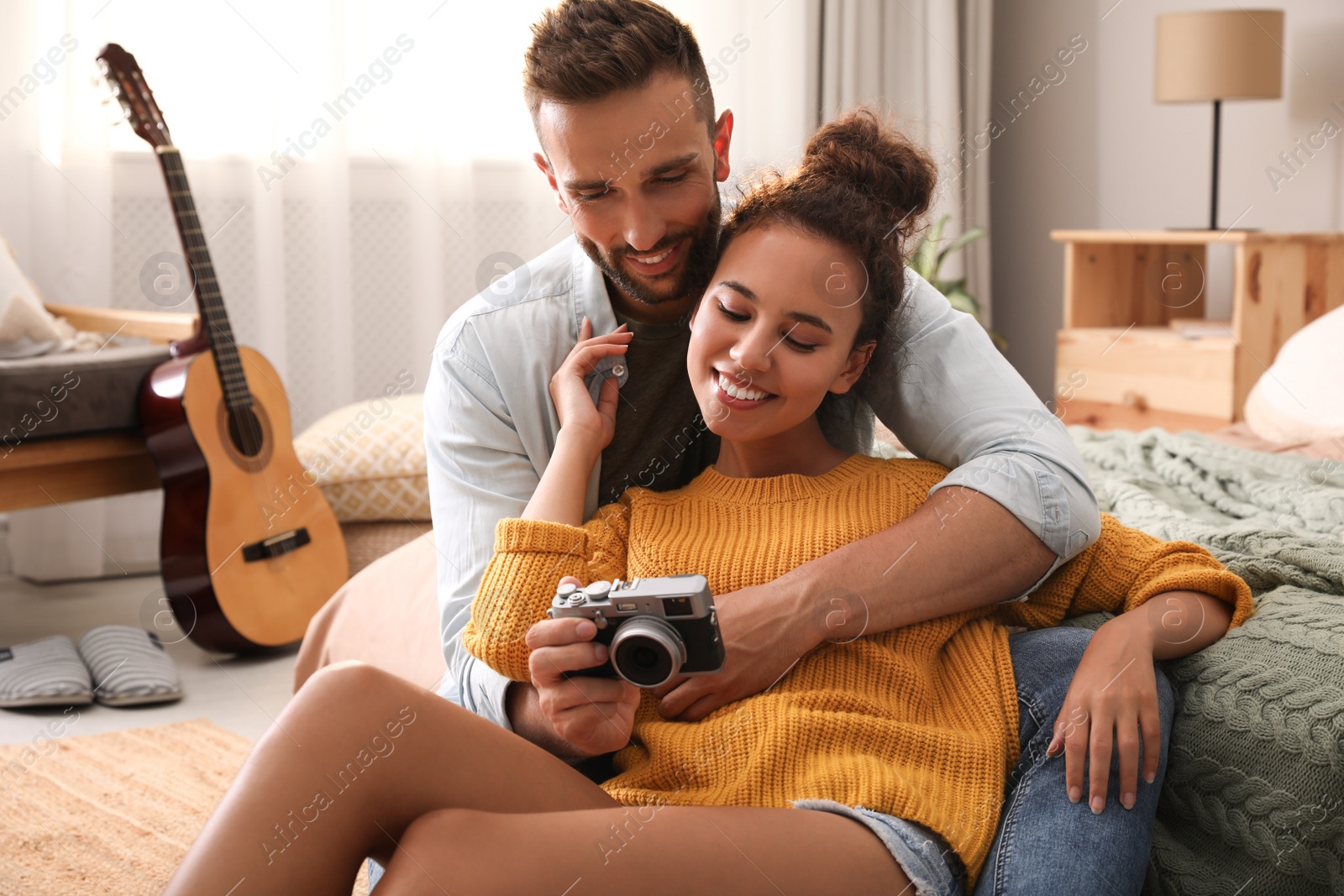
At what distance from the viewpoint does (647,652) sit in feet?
2.85

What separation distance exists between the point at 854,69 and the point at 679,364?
291 cm

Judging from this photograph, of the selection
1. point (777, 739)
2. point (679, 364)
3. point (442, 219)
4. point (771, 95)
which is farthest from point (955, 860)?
point (771, 95)

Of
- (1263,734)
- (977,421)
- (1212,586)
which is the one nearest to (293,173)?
(977,421)

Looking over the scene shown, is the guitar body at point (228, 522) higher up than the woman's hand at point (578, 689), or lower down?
lower down

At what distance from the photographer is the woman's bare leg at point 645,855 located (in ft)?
2.61

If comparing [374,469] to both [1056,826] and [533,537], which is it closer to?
[533,537]

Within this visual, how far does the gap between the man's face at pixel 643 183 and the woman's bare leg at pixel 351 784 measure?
486mm

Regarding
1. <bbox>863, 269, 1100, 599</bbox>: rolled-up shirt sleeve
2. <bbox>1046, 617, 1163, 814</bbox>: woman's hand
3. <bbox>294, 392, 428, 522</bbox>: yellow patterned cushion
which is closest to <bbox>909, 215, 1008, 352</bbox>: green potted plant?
<bbox>294, 392, 428, 522</bbox>: yellow patterned cushion

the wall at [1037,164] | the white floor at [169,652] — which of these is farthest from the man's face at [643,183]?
the wall at [1037,164]

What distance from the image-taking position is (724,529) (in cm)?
109

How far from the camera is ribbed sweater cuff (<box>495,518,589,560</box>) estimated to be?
99 centimetres

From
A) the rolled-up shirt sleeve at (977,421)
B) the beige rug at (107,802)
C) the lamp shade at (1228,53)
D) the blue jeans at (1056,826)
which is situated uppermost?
the lamp shade at (1228,53)

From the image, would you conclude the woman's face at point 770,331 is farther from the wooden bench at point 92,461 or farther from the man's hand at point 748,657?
the wooden bench at point 92,461

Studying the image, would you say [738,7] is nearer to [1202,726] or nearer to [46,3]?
[46,3]
